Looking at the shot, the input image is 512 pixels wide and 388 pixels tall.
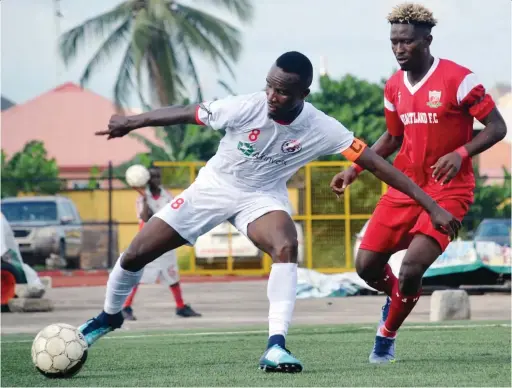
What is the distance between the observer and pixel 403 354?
27.6ft

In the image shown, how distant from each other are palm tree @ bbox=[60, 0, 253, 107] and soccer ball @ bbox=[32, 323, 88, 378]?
28.6 metres

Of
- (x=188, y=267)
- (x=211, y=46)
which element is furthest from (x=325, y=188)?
(x=211, y=46)

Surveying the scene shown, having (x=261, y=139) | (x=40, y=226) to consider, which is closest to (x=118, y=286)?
(x=261, y=139)

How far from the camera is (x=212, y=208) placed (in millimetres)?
7555

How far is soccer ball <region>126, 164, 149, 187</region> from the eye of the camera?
14555 mm

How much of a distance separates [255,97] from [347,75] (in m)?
38.0

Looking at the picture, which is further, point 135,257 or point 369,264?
point 369,264

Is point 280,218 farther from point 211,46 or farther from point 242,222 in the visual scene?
point 211,46

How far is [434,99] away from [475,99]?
263 millimetres

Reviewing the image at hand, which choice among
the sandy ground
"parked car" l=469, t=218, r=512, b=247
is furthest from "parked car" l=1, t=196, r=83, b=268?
"parked car" l=469, t=218, r=512, b=247

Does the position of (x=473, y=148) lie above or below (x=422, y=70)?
below

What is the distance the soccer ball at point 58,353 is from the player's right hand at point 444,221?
2210 mm

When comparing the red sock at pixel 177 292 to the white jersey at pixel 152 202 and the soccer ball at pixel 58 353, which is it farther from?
the soccer ball at pixel 58 353

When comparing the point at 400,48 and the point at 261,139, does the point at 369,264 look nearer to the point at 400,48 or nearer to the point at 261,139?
the point at 261,139
